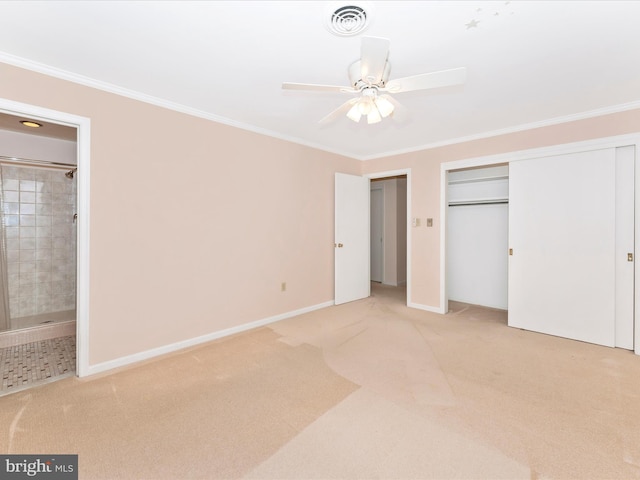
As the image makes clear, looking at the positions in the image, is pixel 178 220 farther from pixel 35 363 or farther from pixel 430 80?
pixel 430 80

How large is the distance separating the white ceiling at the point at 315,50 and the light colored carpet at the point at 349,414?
8.17ft

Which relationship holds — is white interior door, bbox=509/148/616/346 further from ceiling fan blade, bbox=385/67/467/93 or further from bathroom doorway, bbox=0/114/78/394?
bathroom doorway, bbox=0/114/78/394

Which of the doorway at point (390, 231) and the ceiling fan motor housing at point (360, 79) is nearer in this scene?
the ceiling fan motor housing at point (360, 79)

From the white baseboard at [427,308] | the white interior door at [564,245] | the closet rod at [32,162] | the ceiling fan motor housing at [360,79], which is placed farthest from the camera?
the white baseboard at [427,308]

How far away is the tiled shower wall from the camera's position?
3.76m

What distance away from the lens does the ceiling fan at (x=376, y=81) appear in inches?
66.4

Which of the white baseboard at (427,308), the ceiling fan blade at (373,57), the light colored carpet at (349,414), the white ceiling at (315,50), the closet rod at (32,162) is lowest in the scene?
the light colored carpet at (349,414)

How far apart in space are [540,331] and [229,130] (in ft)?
14.4

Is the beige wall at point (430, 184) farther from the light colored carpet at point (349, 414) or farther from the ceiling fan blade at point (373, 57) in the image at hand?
the ceiling fan blade at point (373, 57)

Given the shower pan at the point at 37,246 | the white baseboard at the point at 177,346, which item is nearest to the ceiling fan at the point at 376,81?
the white baseboard at the point at 177,346

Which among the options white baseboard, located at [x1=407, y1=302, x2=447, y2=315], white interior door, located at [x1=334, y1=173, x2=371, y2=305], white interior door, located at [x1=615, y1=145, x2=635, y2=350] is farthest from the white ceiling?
white baseboard, located at [x1=407, y1=302, x2=447, y2=315]

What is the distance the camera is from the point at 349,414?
6.56ft

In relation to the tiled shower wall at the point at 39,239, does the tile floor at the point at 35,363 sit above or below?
below

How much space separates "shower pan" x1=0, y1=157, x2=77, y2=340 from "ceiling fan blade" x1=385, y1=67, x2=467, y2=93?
14.4 feet
